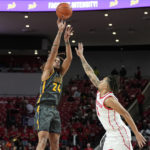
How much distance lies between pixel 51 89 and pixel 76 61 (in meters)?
17.9

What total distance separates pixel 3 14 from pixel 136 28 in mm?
7081

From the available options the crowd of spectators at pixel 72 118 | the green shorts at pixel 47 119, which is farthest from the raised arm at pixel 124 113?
the crowd of spectators at pixel 72 118

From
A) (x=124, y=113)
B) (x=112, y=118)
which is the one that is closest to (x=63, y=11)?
(x=112, y=118)

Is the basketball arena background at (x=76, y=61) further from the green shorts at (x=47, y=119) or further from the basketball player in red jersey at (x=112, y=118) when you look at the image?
the basketball player in red jersey at (x=112, y=118)

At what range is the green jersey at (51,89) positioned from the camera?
15.5ft

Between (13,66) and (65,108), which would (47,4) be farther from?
(13,66)

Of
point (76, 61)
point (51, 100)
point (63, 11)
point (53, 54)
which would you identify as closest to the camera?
point (53, 54)

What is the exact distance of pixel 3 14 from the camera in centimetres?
1606

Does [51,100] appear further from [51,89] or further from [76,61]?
[76,61]

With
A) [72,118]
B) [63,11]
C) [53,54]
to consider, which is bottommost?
[72,118]

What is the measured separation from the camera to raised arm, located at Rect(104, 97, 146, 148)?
3.37 metres

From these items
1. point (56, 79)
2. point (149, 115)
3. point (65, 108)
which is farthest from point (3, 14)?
point (56, 79)

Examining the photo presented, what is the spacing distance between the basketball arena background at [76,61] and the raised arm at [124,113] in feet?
24.1

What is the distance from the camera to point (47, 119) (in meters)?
4.58
